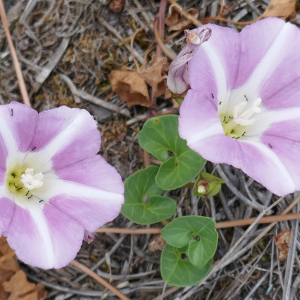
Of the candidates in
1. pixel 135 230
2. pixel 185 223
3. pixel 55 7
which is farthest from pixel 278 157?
pixel 55 7

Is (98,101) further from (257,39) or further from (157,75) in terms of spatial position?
(257,39)

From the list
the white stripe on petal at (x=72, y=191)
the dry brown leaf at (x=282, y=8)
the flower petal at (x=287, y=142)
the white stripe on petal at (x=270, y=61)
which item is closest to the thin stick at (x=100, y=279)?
A: the white stripe on petal at (x=72, y=191)

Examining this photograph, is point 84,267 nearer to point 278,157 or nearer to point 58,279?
point 58,279

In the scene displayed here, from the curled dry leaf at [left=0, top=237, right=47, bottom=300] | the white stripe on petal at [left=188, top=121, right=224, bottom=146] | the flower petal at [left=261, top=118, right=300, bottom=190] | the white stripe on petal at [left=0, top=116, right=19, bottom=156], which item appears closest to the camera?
the white stripe on petal at [left=188, top=121, right=224, bottom=146]

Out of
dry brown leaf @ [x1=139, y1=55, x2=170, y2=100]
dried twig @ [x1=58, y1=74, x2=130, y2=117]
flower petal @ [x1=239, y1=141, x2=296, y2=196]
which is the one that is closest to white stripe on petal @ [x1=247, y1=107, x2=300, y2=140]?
flower petal @ [x1=239, y1=141, x2=296, y2=196]

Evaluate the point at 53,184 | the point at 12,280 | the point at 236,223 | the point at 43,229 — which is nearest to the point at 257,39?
the point at 236,223

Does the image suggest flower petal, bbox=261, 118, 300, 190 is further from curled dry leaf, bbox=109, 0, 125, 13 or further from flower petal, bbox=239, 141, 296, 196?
curled dry leaf, bbox=109, 0, 125, 13
